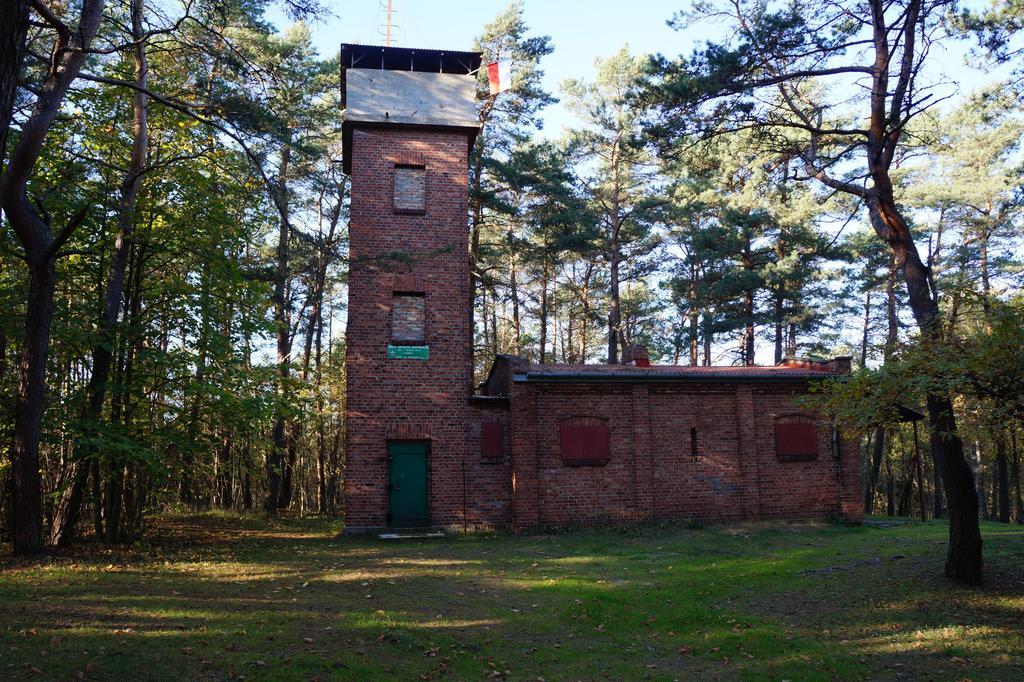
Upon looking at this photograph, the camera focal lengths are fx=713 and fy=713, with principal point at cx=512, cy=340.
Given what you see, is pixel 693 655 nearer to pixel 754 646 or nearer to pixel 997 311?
pixel 754 646

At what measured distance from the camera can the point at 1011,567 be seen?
10.0m

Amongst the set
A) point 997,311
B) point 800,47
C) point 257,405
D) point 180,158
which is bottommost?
point 257,405

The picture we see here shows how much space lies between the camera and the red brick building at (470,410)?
53.3 ft

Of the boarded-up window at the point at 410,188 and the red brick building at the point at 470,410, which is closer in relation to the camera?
the red brick building at the point at 470,410

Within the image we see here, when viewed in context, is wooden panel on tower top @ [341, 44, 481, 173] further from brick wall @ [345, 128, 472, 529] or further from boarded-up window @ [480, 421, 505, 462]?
boarded-up window @ [480, 421, 505, 462]

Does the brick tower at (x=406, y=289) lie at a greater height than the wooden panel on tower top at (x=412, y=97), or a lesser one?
lesser

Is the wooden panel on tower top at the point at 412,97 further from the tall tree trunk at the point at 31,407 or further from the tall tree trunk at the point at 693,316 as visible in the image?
the tall tree trunk at the point at 693,316

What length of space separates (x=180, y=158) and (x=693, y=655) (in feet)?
38.4

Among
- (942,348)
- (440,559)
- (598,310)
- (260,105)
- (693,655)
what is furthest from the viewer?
(598,310)

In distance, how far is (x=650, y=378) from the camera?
16891 millimetres

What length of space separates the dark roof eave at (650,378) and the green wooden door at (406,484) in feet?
9.49

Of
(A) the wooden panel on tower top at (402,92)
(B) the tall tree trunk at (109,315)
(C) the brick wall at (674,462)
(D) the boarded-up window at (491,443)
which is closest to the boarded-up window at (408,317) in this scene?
(D) the boarded-up window at (491,443)

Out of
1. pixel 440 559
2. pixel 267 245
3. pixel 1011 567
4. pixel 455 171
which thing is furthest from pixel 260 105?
pixel 267 245

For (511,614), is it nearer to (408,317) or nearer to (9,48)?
(9,48)
